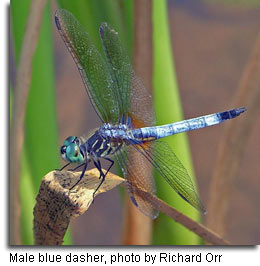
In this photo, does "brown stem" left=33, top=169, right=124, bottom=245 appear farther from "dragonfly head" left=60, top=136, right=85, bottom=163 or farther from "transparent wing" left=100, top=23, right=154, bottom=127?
"transparent wing" left=100, top=23, right=154, bottom=127

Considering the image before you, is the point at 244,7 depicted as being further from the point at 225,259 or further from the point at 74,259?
the point at 74,259

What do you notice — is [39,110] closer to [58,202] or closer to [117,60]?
[117,60]

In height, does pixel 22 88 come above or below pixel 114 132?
above

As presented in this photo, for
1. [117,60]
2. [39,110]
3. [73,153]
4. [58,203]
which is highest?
[117,60]

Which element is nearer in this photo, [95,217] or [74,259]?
[74,259]

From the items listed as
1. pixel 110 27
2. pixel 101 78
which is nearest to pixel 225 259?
pixel 101 78

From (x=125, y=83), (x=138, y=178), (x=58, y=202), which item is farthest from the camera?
(x=125, y=83)

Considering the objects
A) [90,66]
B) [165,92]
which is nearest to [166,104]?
[165,92]

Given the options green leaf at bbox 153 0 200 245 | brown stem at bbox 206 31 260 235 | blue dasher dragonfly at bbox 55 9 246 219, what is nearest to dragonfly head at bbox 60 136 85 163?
blue dasher dragonfly at bbox 55 9 246 219
